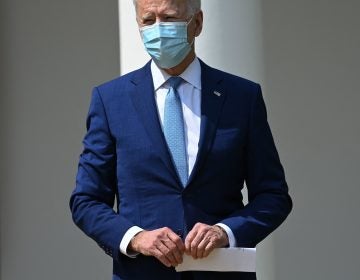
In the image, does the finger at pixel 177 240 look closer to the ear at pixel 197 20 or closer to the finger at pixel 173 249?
the finger at pixel 173 249

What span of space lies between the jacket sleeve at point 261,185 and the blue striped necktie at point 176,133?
9.9 inches

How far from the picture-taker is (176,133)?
392cm

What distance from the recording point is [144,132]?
154 inches

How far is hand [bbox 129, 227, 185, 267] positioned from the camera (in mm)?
3643

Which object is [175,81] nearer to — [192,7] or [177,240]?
[192,7]

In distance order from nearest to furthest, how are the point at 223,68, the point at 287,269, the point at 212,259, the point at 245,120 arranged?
the point at 212,259
the point at 245,120
the point at 223,68
the point at 287,269

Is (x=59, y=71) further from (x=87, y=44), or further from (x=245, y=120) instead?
(x=245, y=120)

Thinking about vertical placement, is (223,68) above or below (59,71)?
above

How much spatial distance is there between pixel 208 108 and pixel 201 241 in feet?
1.83

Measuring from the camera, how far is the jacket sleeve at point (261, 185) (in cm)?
390

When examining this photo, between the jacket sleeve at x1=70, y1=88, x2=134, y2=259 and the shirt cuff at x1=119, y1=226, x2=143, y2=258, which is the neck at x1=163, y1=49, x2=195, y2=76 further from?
the shirt cuff at x1=119, y1=226, x2=143, y2=258

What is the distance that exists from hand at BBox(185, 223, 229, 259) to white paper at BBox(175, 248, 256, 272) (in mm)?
32

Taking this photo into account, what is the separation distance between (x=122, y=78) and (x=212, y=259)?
848 millimetres

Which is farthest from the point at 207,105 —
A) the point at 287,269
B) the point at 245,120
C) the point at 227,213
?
the point at 287,269
